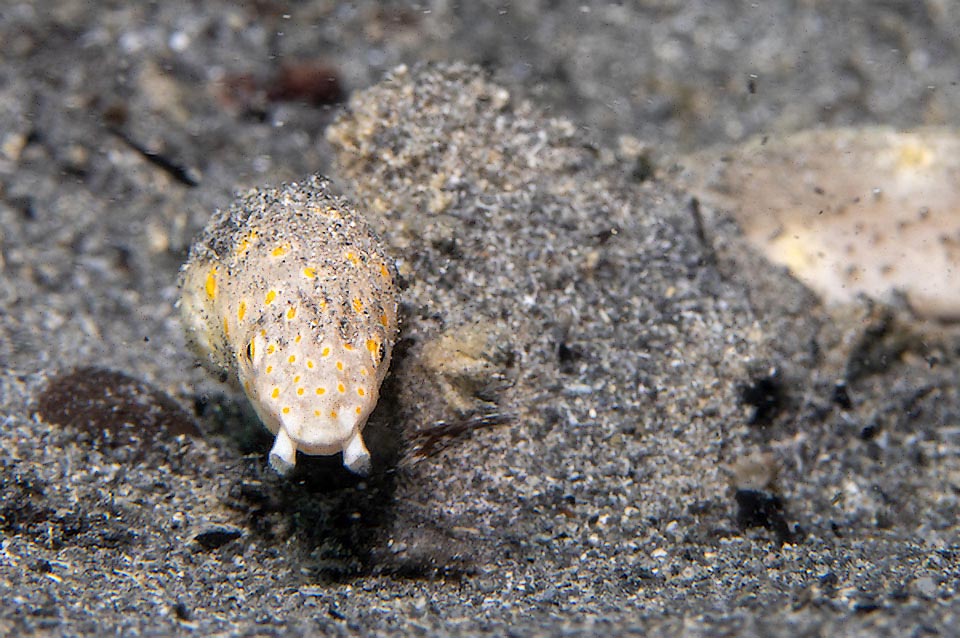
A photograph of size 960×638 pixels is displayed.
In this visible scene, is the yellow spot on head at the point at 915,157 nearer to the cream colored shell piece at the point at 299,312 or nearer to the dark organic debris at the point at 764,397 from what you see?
the dark organic debris at the point at 764,397

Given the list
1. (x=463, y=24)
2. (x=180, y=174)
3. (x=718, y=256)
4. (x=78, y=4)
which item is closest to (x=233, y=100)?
(x=180, y=174)

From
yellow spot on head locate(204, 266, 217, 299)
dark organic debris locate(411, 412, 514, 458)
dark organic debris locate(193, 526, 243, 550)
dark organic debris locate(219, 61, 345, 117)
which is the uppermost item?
yellow spot on head locate(204, 266, 217, 299)

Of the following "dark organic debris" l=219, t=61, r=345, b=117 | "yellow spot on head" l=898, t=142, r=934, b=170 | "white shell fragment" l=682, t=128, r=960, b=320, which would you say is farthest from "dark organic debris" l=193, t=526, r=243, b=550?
"yellow spot on head" l=898, t=142, r=934, b=170

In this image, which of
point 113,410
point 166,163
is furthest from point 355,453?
point 166,163

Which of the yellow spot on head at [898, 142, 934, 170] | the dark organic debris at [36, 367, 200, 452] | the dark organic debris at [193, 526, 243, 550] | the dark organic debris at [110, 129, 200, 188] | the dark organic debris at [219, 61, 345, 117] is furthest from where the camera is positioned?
the dark organic debris at [219, 61, 345, 117]

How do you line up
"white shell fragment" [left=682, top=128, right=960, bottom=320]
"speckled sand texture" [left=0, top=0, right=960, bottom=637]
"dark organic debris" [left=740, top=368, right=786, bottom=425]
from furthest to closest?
"white shell fragment" [left=682, top=128, right=960, bottom=320] → "dark organic debris" [left=740, top=368, right=786, bottom=425] → "speckled sand texture" [left=0, top=0, right=960, bottom=637]

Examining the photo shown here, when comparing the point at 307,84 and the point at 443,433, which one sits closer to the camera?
the point at 443,433

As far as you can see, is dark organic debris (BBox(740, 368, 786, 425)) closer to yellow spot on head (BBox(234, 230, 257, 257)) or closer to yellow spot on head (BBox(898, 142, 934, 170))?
yellow spot on head (BBox(898, 142, 934, 170))

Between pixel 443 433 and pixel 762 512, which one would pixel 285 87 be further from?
pixel 762 512
